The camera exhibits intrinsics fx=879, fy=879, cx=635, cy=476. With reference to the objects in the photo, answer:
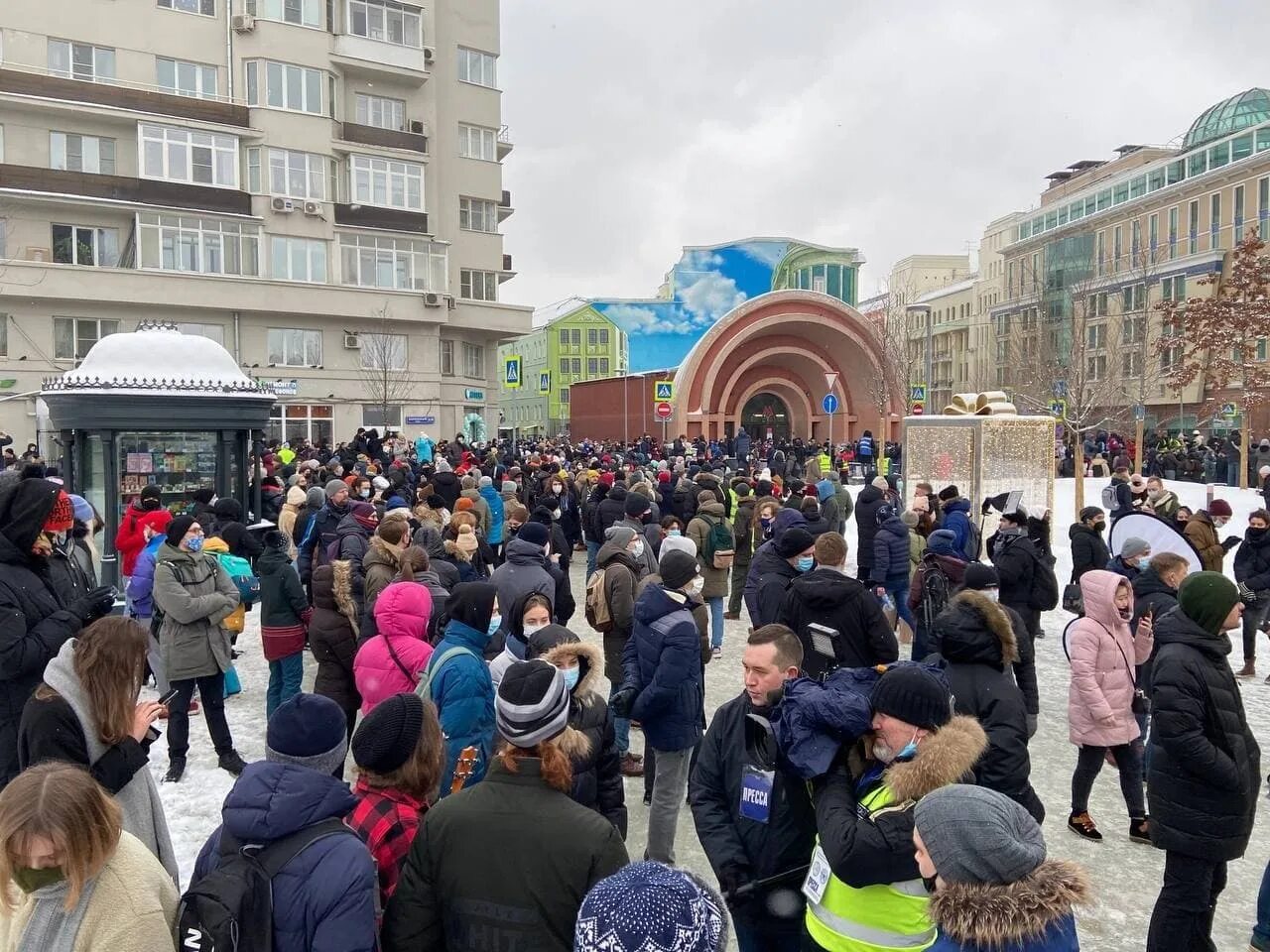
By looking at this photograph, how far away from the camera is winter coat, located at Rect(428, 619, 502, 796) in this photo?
4324 mm

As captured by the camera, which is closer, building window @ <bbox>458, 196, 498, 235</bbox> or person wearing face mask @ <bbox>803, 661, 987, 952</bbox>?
person wearing face mask @ <bbox>803, 661, 987, 952</bbox>

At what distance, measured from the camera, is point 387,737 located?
9.43 feet

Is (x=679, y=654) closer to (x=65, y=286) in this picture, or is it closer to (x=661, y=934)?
(x=661, y=934)

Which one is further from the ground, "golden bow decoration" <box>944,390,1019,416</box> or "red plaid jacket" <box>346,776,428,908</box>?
"golden bow decoration" <box>944,390,1019,416</box>

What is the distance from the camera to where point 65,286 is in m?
29.3

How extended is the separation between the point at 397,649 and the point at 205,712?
7.64ft

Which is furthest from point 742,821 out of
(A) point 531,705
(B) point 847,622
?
(B) point 847,622

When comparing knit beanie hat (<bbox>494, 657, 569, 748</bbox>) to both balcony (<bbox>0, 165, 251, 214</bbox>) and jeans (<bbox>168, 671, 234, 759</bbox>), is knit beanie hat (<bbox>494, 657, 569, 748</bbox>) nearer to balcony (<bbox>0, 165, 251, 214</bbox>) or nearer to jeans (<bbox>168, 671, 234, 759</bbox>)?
jeans (<bbox>168, 671, 234, 759</bbox>)

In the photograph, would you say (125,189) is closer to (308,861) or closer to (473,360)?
(473,360)

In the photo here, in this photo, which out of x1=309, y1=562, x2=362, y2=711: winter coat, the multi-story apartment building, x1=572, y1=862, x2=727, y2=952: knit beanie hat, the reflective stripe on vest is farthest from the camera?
the multi-story apartment building

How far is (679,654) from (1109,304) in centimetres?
5136

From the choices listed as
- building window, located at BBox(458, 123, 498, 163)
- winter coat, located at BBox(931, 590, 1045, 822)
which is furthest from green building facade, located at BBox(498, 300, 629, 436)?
winter coat, located at BBox(931, 590, 1045, 822)

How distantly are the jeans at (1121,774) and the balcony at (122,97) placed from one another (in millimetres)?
34396

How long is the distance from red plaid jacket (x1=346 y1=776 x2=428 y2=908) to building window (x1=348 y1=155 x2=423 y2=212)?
34756 mm
